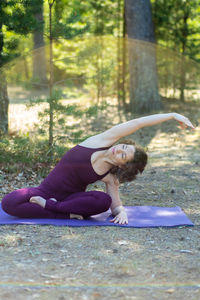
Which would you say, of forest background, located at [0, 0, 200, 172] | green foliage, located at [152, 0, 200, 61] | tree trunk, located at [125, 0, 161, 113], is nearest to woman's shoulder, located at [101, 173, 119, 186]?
forest background, located at [0, 0, 200, 172]

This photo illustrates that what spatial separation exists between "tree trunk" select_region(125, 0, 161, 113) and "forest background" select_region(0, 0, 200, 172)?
2 cm

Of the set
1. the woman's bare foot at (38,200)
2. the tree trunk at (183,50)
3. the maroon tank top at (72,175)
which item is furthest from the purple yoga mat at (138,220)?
the tree trunk at (183,50)

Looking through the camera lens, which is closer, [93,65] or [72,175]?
[72,175]

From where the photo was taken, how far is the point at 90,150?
3.86m

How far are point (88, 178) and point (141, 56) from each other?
619 centimetres

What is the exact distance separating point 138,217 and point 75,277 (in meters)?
1.40

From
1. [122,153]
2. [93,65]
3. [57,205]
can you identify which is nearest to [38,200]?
[57,205]

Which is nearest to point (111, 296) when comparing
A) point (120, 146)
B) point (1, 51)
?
point (120, 146)

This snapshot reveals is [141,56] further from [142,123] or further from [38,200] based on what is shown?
[38,200]

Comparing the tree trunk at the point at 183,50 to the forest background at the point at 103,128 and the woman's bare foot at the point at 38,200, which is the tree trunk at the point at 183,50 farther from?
the woman's bare foot at the point at 38,200

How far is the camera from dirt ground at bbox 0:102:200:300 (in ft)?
8.30

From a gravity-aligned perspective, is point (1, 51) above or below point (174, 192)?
above

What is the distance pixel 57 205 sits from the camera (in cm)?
378

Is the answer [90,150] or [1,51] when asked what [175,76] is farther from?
[90,150]
